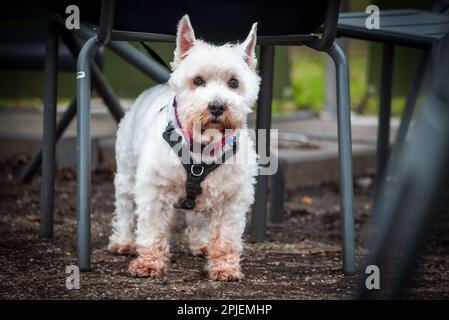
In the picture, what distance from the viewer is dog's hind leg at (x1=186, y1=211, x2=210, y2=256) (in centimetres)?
342

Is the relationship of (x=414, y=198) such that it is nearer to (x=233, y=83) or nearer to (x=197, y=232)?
(x=233, y=83)

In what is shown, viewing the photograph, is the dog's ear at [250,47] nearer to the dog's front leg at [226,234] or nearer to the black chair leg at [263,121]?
the black chair leg at [263,121]

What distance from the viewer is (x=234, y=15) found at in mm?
2932

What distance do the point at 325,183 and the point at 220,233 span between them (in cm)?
220

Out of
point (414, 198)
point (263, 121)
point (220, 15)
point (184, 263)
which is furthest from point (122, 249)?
point (414, 198)

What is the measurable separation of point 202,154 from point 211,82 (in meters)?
0.26

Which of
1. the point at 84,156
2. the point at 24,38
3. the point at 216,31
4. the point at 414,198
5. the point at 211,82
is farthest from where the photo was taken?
the point at 24,38

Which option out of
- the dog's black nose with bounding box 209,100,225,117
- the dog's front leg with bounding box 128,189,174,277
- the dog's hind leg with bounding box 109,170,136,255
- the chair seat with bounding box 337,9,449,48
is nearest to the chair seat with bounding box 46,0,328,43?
the dog's black nose with bounding box 209,100,225,117

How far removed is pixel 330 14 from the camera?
9.34 feet

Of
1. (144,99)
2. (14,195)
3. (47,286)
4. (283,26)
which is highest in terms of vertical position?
(283,26)

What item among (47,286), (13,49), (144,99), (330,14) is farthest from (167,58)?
(47,286)

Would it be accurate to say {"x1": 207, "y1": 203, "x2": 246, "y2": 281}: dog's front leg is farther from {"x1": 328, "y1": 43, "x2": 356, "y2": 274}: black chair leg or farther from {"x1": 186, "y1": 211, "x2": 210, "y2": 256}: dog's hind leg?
{"x1": 328, "y1": 43, "x2": 356, "y2": 274}: black chair leg

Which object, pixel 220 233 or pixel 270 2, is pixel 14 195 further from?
pixel 270 2

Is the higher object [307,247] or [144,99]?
[144,99]
